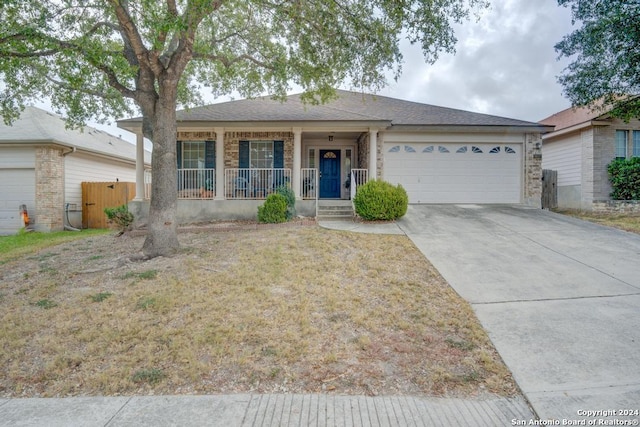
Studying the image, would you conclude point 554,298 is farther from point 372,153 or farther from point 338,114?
point 338,114

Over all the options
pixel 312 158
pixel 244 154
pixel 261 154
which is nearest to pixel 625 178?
pixel 312 158

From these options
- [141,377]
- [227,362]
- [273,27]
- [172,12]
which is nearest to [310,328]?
[227,362]

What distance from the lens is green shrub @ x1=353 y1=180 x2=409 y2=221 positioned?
954 centimetres

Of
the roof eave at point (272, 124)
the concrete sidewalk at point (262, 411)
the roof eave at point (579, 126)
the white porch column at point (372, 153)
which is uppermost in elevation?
the roof eave at point (579, 126)

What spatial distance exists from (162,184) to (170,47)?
319 centimetres

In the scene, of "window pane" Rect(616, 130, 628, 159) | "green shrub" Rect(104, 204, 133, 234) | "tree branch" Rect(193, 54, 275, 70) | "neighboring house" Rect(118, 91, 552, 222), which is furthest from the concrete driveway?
"green shrub" Rect(104, 204, 133, 234)

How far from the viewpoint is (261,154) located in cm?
1293

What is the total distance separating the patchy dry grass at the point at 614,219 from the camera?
953 centimetres

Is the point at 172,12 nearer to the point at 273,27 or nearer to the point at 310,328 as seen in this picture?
the point at 273,27

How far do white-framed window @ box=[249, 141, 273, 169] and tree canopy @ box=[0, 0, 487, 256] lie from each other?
3760 millimetres

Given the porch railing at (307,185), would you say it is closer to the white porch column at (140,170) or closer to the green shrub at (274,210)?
the green shrub at (274,210)

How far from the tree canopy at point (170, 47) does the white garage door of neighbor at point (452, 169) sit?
462 cm

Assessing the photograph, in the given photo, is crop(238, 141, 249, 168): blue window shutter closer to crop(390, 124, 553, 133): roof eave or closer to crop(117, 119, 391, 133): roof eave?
crop(117, 119, 391, 133): roof eave

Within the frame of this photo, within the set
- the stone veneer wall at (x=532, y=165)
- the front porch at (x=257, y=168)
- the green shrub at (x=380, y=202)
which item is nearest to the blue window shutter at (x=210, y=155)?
the front porch at (x=257, y=168)
